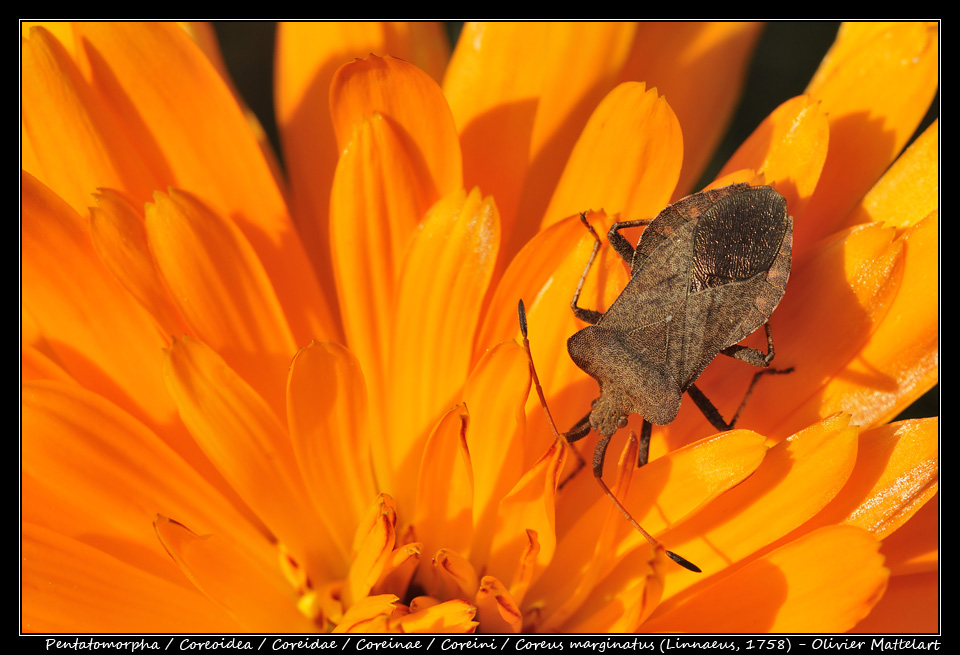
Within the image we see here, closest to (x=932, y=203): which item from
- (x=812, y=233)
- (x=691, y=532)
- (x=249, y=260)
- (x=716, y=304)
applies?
(x=812, y=233)

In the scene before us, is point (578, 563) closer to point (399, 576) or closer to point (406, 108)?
point (399, 576)

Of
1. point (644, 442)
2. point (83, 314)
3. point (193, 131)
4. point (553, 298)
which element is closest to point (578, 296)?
point (553, 298)

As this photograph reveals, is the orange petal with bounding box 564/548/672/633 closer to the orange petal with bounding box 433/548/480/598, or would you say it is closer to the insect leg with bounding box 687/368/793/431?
the orange petal with bounding box 433/548/480/598

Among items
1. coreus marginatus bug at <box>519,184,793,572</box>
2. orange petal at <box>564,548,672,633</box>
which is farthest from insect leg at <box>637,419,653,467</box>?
orange petal at <box>564,548,672,633</box>

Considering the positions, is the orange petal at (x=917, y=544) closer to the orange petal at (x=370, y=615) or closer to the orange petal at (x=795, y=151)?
the orange petal at (x=795, y=151)

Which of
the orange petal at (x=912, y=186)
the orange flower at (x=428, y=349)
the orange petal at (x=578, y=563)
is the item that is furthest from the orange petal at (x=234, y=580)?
the orange petal at (x=912, y=186)

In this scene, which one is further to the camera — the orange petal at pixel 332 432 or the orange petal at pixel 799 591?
the orange petal at pixel 332 432

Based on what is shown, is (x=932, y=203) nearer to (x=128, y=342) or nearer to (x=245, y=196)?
(x=245, y=196)
